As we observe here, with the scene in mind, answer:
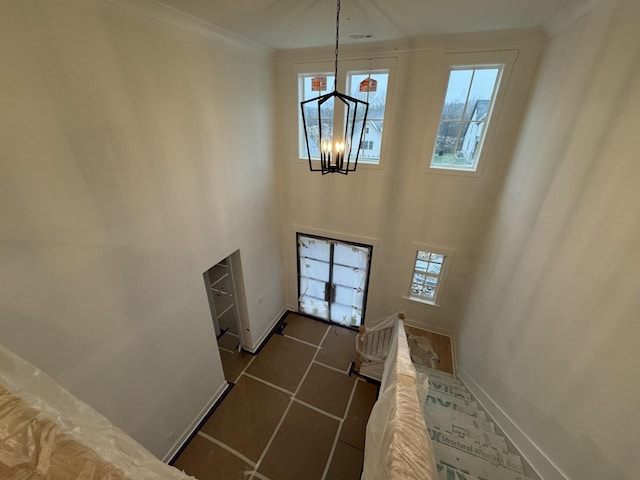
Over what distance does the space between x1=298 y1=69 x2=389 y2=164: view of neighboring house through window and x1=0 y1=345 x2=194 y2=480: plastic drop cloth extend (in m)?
3.87

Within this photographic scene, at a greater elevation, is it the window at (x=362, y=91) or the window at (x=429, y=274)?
the window at (x=362, y=91)

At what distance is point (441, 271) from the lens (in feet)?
15.3

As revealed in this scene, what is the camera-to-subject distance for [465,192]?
13.2 ft

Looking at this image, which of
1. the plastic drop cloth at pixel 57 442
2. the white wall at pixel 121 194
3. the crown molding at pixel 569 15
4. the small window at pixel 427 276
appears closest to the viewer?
the plastic drop cloth at pixel 57 442

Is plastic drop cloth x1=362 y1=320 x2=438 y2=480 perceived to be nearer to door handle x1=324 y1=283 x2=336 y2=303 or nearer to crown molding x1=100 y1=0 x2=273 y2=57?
door handle x1=324 y1=283 x2=336 y2=303

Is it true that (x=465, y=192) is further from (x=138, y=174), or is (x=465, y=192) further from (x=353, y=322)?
(x=138, y=174)

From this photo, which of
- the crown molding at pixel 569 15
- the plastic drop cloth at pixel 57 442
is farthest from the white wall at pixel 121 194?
the crown molding at pixel 569 15

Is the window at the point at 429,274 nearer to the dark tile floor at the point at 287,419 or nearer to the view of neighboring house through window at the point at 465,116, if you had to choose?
the view of neighboring house through window at the point at 465,116

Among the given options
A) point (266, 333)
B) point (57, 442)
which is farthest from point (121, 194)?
point (266, 333)

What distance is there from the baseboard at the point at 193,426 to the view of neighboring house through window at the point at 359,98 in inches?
168

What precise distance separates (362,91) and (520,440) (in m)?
4.64

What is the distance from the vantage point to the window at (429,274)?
4555 millimetres

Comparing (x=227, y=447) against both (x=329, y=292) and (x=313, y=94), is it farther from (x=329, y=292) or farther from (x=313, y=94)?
(x=313, y=94)

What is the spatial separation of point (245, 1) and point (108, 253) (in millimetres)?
2737
